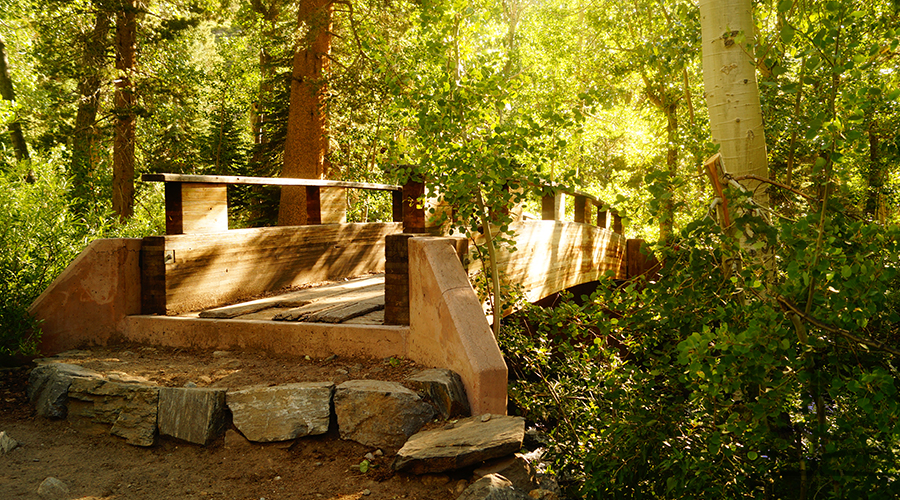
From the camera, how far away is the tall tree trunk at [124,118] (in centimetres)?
1171

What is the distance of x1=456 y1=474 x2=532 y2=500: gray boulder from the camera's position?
297 cm

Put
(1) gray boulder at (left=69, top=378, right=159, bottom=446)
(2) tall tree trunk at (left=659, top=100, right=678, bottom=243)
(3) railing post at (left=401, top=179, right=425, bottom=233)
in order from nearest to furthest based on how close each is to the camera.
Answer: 1. (2) tall tree trunk at (left=659, top=100, right=678, bottom=243)
2. (1) gray boulder at (left=69, top=378, right=159, bottom=446)
3. (3) railing post at (left=401, top=179, right=425, bottom=233)

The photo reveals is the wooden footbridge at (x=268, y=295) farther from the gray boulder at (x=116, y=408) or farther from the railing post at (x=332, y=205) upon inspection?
the gray boulder at (x=116, y=408)

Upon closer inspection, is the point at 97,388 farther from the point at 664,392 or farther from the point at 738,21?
the point at 738,21

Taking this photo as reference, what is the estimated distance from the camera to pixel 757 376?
2.34 metres

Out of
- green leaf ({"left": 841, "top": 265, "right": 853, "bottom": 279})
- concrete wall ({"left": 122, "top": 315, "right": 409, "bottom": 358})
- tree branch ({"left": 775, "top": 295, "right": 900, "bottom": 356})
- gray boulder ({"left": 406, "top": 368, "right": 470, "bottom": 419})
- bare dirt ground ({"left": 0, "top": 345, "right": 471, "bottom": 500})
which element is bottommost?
bare dirt ground ({"left": 0, "top": 345, "right": 471, "bottom": 500})

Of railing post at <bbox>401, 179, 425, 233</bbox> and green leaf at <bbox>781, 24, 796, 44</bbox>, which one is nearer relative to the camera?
green leaf at <bbox>781, 24, 796, 44</bbox>

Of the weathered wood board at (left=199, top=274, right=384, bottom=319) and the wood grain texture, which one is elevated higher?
the wood grain texture

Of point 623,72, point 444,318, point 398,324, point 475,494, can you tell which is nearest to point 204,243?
point 398,324

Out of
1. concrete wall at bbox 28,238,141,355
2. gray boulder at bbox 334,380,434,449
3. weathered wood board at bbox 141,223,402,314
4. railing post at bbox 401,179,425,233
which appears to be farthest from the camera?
railing post at bbox 401,179,425,233

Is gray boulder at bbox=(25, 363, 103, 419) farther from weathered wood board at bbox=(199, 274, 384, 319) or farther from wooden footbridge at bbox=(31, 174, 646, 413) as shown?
weathered wood board at bbox=(199, 274, 384, 319)

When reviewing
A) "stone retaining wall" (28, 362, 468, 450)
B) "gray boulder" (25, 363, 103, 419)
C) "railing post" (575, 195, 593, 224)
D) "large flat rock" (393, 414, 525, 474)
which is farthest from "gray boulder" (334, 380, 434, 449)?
"railing post" (575, 195, 593, 224)

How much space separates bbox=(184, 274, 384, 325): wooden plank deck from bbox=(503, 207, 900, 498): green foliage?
1.99 meters

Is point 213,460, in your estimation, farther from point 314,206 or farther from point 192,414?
point 314,206
